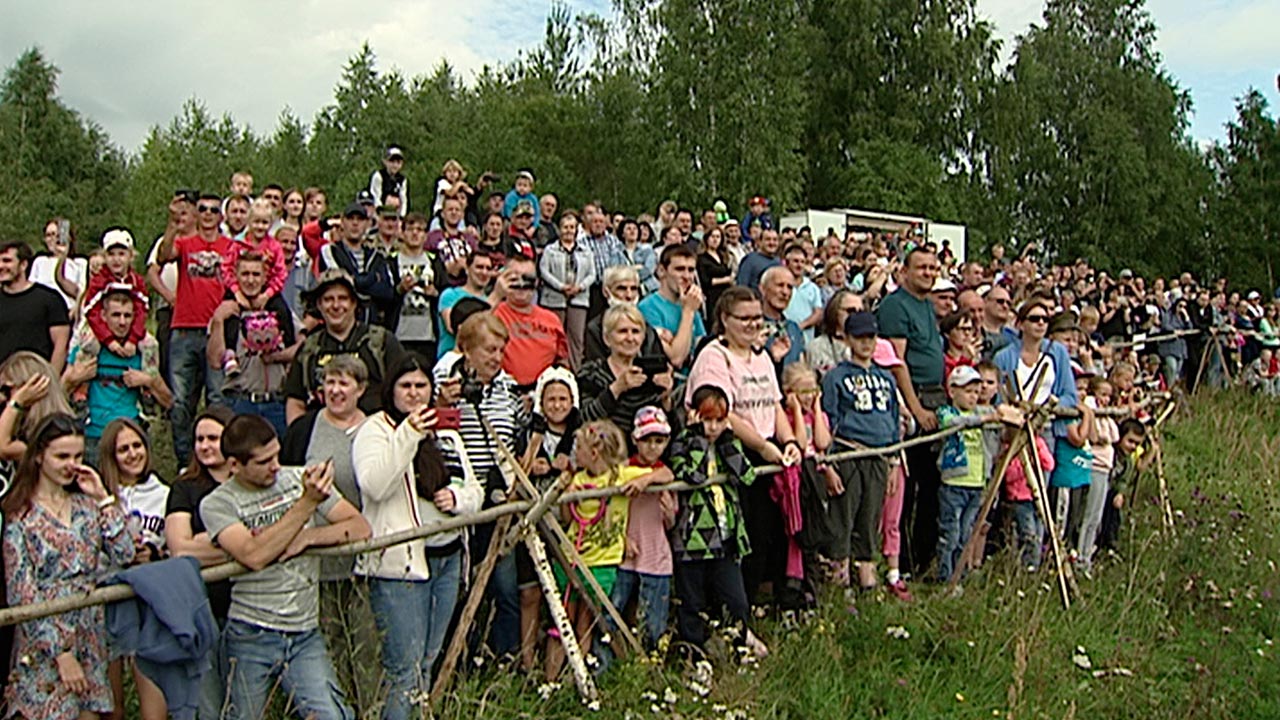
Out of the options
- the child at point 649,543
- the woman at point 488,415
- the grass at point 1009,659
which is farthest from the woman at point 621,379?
the grass at point 1009,659

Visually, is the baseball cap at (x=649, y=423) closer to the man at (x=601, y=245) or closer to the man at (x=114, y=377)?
the man at (x=114, y=377)

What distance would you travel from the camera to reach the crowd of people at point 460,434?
4.06m

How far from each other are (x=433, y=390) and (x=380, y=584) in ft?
3.60

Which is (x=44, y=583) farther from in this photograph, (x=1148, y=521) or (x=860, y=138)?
(x=860, y=138)

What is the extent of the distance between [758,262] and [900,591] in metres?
4.79

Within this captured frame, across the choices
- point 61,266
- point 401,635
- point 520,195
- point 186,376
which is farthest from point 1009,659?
point 520,195

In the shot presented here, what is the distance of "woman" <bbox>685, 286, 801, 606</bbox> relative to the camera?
19.3 ft

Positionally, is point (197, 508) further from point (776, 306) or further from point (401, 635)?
point (776, 306)

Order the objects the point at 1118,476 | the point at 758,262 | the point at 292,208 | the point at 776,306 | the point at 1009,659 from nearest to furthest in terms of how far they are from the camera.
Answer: the point at 1009,659
the point at 776,306
the point at 1118,476
the point at 292,208
the point at 758,262

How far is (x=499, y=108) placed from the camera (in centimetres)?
3809

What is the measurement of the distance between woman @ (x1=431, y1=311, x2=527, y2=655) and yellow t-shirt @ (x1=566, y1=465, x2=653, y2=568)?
1.14 ft

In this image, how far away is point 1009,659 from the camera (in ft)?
20.6

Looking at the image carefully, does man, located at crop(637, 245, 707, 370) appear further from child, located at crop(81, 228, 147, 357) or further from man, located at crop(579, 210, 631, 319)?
child, located at crop(81, 228, 147, 357)

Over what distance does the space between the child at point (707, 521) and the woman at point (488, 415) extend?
2.78 ft
